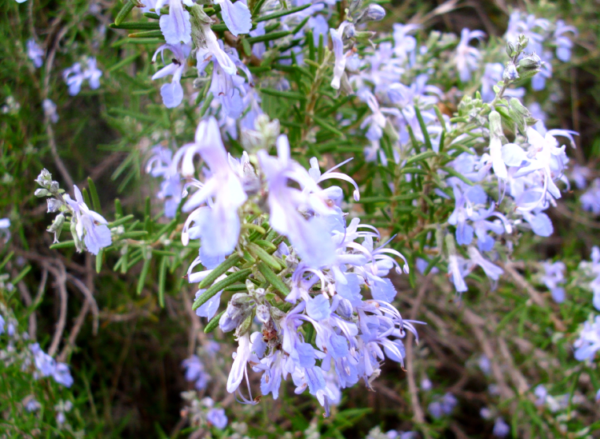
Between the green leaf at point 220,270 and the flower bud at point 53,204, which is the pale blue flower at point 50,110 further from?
the green leaf at point 220,270

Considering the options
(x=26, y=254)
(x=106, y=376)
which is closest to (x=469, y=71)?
(x=26, y=254)

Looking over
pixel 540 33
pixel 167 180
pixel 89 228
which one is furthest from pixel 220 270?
pixel 540 33

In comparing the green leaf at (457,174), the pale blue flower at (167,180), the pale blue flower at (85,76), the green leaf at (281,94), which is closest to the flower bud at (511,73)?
the green leaf at (457,174)

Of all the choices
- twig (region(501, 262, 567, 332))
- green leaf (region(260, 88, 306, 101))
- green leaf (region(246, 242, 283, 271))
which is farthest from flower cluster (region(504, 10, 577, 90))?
green leaf (region(246, 242, 283, 271))

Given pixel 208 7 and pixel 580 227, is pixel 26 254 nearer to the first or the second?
pixel 208 7

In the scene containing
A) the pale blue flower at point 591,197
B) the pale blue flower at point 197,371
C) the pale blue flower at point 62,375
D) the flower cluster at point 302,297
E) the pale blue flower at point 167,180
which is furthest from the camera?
the pale blue flower at point 591,197

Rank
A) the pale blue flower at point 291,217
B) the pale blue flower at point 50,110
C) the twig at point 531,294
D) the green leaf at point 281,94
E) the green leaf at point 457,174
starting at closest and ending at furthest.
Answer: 1. the pale blue flower at point 291,217
2. the green leaf at point 457,174
3. the green leaf at point 281,94
4. the twig at point 531,294
5. the pale blue flower at point 50,110
